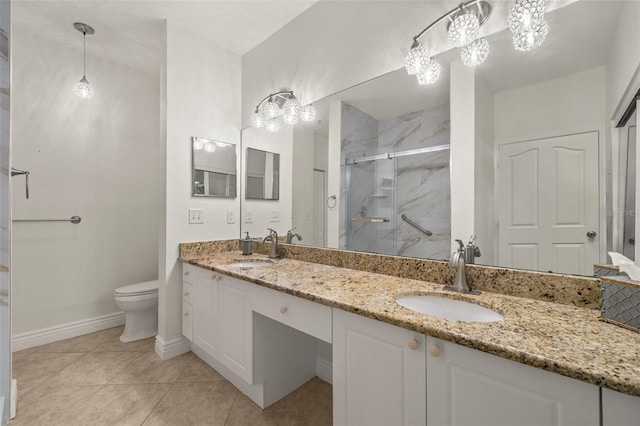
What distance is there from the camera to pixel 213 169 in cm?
236

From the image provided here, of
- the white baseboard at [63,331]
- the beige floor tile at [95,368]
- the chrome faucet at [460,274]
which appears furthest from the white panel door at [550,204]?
the white baseboard at [63,331]

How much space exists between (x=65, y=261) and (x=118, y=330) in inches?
30.8

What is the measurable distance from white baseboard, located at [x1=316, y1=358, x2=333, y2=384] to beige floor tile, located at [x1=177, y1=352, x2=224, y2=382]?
2.14ft

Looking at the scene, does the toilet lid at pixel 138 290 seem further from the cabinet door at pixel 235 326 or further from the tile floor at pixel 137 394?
the cabinet door at pixel 235 326

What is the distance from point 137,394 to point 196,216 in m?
1.23

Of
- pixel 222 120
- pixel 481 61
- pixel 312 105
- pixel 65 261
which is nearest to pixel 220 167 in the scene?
pixel 222 120

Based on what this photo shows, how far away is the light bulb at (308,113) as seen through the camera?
1.96m

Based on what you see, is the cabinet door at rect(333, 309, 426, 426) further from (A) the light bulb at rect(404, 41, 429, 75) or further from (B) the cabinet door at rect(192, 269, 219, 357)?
(A) the light bulb at rect(404, 41, 429, 75)

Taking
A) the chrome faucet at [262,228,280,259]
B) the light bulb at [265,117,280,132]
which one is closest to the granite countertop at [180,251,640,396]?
the chrome faucet at [262,228,280,259]

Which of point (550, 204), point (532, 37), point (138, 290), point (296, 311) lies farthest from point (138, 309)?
point (532, 37)

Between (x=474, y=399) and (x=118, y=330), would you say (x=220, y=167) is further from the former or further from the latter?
(x=474, y=399)

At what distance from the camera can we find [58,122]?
2.37 meters

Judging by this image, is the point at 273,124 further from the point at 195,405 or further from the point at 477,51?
the point at 195,405

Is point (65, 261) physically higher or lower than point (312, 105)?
lower
